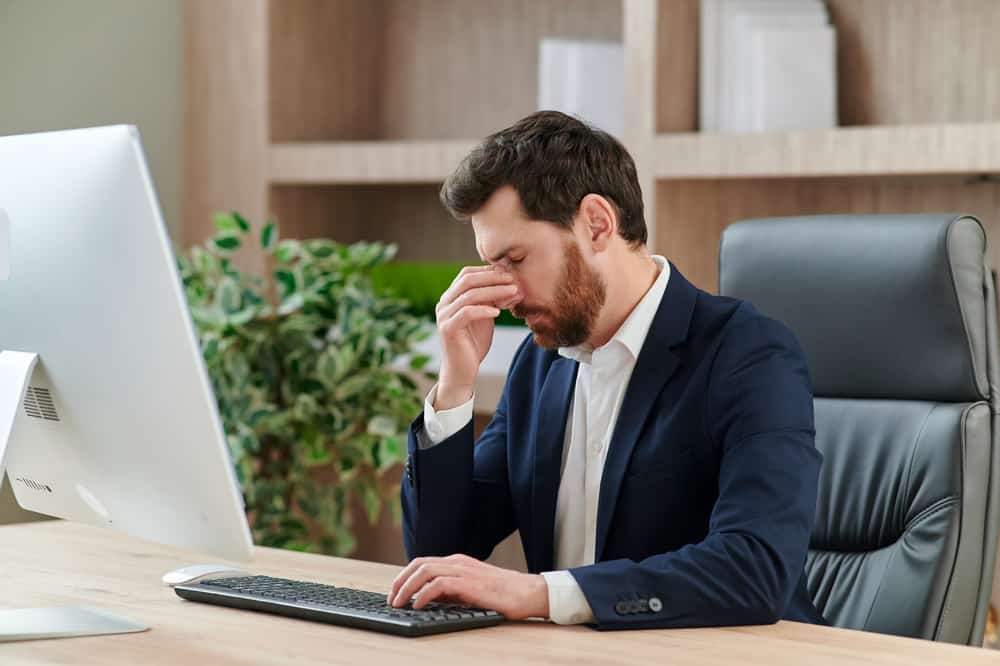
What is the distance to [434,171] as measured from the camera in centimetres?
339

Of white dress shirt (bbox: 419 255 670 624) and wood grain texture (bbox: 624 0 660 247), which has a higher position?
wood grain texture (bbox: 624 0 660 247)

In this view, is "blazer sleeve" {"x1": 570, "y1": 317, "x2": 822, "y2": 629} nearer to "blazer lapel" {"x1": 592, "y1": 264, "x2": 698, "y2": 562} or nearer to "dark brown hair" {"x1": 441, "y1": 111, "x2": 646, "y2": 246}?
"blazer lapel" {"x1": 592, "y1": 264, "x2": 698, "y2": 562}

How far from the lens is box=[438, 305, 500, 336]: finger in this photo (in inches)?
69.2

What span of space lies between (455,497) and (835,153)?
141 cm

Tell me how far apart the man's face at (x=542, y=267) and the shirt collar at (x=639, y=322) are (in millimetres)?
40

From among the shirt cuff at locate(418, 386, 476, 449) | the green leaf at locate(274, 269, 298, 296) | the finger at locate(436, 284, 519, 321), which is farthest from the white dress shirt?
the green leaf at locate(274, 269, 298, 296)

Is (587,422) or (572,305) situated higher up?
(572,305)

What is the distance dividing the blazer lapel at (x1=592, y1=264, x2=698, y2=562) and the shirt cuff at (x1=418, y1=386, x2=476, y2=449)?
0.20 m

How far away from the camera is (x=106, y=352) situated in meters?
1.32

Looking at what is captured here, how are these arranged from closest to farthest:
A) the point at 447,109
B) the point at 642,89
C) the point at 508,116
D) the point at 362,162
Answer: the point at 642,89, the point at 362,162, the point at 508,116, the point at 447,109

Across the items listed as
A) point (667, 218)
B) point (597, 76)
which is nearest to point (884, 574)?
point (667, 218)

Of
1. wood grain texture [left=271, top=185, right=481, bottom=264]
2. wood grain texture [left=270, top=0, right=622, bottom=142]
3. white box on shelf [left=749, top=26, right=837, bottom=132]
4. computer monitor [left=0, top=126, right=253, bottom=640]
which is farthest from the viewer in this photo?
wood grain texture [left=271, top=185, right=481, bottom=264]

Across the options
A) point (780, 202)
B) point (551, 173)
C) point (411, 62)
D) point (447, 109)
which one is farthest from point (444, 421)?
point (411, 62)

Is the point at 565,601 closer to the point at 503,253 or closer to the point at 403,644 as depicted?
the point at 403,644
